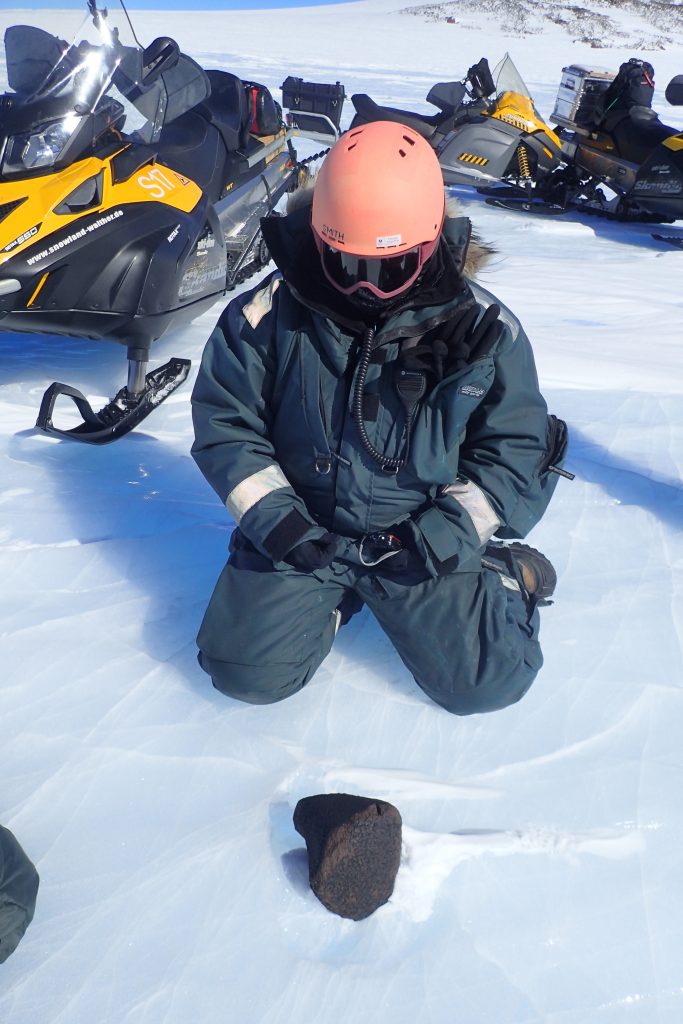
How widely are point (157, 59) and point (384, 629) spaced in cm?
227

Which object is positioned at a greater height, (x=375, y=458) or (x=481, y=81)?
(x=375, y=458)

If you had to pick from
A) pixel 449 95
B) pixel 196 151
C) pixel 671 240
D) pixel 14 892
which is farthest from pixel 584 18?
pixel 14 892

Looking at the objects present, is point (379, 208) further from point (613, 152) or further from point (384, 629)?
point (613, 152)

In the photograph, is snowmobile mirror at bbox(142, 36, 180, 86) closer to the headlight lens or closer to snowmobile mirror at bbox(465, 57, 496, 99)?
the headlight lens

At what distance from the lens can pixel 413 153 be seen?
60.3 inches

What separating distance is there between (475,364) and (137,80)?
196 centimetres

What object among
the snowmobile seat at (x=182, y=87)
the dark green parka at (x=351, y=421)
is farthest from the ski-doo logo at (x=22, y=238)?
the dark green parka at (x=351, y=421)

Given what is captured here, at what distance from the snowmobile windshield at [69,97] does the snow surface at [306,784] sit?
2.71 ft

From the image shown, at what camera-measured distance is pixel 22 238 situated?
2537 mm

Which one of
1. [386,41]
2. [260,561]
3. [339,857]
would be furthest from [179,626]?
[386,41]

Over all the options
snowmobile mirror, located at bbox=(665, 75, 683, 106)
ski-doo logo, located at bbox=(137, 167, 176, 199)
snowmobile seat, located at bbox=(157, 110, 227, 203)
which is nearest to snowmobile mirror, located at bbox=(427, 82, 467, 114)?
snowmobile mirror, located at bbox=(665, 75, 683, 106)

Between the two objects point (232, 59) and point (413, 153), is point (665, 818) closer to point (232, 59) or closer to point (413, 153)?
point (413, 153)

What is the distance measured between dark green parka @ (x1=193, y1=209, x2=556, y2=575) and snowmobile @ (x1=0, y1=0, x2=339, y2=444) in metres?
0.98

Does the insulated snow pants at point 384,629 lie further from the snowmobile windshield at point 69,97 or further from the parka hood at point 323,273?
the snowmobile windshield at point 69,97
